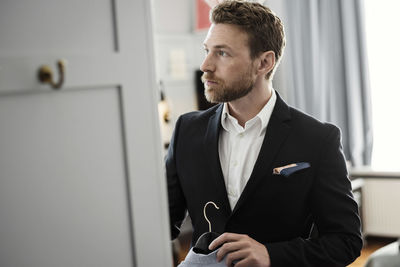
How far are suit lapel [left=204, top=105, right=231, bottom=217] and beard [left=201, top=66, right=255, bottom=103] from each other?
10 centimetres

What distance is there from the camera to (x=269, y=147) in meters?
1.50

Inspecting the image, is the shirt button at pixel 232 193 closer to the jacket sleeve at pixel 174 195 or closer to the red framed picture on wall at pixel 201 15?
the jacket sleeve at pixel 174 195

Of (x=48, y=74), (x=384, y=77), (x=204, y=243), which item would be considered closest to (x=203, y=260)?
(x=204, y=243)

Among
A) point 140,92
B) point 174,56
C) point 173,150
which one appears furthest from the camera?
point 174,56

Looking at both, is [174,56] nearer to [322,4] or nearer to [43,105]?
[322,4]

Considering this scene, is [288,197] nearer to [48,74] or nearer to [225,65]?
[225,65]

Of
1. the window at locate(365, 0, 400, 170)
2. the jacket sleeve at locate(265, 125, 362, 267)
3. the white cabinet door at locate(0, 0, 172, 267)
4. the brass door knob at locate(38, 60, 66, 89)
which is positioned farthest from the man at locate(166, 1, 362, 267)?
the window at locate(365, 0, 400, 170)

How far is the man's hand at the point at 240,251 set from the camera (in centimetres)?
126

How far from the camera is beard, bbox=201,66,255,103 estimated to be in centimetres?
155

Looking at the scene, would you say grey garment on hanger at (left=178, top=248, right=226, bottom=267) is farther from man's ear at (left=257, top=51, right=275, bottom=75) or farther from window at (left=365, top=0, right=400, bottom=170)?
window at (left=365, top=0, right=400, bottom=170)

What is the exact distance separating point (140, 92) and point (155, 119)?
0.06 meters

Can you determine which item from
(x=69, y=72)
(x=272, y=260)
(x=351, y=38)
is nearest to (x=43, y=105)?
(x=69, y=72)

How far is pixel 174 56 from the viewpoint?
168 inches

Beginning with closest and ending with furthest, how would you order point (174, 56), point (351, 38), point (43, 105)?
point (43, 105) < point (351, 38) < point (174, 56)
